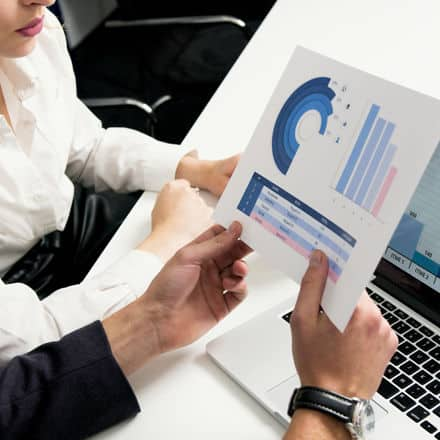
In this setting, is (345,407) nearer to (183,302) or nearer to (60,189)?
(183,302)

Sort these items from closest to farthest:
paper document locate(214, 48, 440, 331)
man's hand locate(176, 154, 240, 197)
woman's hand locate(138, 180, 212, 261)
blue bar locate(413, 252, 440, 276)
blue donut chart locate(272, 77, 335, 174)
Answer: paper document locate(214, 48, 440, 331)
blue donut chart locate(272, 77, 335, 174)
blue bar locate(413, 252, 440, 276)
woman's hand locate(138, 180, 212, 261)
man's hand locate(176, 154, 240, 197)

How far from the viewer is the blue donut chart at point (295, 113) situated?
2.66 feet

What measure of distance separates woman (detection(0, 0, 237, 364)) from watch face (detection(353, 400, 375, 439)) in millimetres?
391

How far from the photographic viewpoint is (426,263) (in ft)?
3.03

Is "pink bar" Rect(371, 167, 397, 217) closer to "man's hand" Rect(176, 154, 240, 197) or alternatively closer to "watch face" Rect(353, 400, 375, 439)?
"watch face" Rect(353, 400, 375, 439)

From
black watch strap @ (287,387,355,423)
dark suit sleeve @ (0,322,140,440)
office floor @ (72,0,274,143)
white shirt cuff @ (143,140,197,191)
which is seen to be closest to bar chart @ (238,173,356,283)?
black watch strap @ (287,387,355,423)

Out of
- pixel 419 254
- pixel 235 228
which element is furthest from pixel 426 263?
pixel 235 228

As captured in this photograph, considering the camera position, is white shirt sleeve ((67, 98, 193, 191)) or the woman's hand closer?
the woman's hand

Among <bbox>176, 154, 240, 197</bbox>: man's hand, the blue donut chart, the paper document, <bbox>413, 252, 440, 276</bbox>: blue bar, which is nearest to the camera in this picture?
the paper document

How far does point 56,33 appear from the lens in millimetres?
1291

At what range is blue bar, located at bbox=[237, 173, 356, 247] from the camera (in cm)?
77

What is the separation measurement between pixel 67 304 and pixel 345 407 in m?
0.44

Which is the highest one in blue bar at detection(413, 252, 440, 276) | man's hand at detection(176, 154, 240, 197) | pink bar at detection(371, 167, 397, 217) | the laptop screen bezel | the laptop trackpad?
pink bar at detection(371, 167, 397, 217)

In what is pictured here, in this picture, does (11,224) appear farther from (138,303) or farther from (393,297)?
(393,297)
